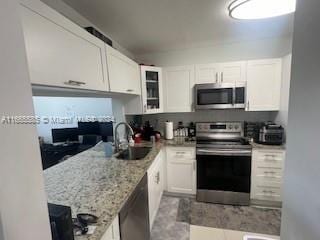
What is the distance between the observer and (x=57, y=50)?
0.96m

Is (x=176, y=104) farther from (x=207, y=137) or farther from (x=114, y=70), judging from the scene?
(x=114, y=70)

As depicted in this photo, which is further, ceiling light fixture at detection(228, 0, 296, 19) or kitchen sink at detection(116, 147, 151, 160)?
kitchen sink at detection(116, 147, 151, 160)

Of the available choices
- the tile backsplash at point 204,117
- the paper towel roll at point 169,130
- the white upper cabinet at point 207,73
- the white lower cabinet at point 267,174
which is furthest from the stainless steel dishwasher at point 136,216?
the white upper cabinet at point 207,73

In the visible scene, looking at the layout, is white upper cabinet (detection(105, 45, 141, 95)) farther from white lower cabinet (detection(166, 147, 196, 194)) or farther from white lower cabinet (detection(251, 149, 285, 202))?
white lower cabinet (detection(251, 149, 285, 202))

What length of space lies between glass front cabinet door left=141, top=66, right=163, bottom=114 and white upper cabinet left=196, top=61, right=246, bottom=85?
62 centimetres

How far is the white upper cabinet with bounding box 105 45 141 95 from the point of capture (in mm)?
→ 1597

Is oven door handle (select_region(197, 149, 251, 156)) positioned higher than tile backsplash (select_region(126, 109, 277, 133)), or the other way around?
tile backsplash (select_region(126, 109, 277, 133))

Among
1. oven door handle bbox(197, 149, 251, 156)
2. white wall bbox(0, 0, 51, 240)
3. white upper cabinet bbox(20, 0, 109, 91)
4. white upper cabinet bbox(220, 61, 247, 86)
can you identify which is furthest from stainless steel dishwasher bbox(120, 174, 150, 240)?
white upper cabinet bbox(220, 61, 247, 86)

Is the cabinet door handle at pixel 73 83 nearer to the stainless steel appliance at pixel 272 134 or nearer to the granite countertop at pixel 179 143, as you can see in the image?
the granite countertop at pixel 179 143

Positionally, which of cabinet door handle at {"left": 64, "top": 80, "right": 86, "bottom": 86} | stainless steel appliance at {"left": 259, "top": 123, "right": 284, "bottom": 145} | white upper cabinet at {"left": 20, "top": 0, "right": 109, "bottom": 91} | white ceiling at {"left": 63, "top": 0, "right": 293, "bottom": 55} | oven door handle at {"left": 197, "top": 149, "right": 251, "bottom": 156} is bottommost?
oven door handle at {"left": 197, "top": 149, "right": 251, "bottom": 156}

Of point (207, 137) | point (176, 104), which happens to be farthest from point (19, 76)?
point (207, 137)

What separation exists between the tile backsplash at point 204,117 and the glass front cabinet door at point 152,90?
39 centimetres

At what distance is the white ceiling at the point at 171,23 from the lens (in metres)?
1.55

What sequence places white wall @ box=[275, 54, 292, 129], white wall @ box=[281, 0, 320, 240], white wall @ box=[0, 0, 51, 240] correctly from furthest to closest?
1. white wall @ box=[275, 54, 292, 129]
2. white wall @ box=[281, 0, 320, 240]
3. white wall @ box=[0, 0, 51, 240]
